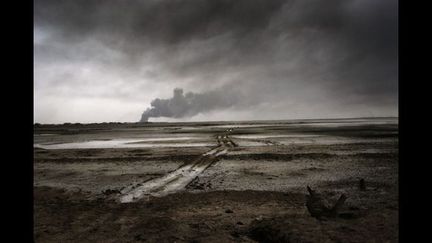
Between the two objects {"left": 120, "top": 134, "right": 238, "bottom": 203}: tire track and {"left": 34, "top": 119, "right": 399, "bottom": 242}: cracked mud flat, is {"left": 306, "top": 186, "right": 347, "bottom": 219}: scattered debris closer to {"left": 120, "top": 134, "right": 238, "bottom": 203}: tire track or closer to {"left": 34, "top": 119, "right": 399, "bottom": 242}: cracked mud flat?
{"left": 34, "top": 119, "right": 399, "bottom": 242}: cracked mud flat

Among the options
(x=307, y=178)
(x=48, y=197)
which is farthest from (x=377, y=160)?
(x=48, y=197)

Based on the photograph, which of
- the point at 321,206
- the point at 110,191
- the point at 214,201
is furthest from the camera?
the point at 110,191

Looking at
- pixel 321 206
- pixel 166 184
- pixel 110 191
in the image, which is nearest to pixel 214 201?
pixel 321 206

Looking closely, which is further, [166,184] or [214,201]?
[166,184]

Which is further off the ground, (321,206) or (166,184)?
(321,206)

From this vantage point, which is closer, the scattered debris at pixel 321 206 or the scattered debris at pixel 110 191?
the scattered debris at pixel 321 206

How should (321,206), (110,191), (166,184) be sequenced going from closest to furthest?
(321,206)
(110,191)
(166,184)

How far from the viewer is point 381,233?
5.53 meters

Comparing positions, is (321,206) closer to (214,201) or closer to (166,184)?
(214,201)

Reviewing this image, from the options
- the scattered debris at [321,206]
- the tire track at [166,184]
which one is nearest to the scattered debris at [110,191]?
the tire track at [166,184]

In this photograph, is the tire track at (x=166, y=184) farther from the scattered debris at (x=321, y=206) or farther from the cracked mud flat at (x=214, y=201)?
the scattered debris at (x=321, y=206)

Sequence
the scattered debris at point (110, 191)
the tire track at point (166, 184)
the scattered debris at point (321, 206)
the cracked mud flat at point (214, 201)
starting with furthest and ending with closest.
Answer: the scattered debris at point (110, 191), the tire track at point (166, 184), the scattered debris at point (321, 206), the cracked mud flat at point (214, 201)
